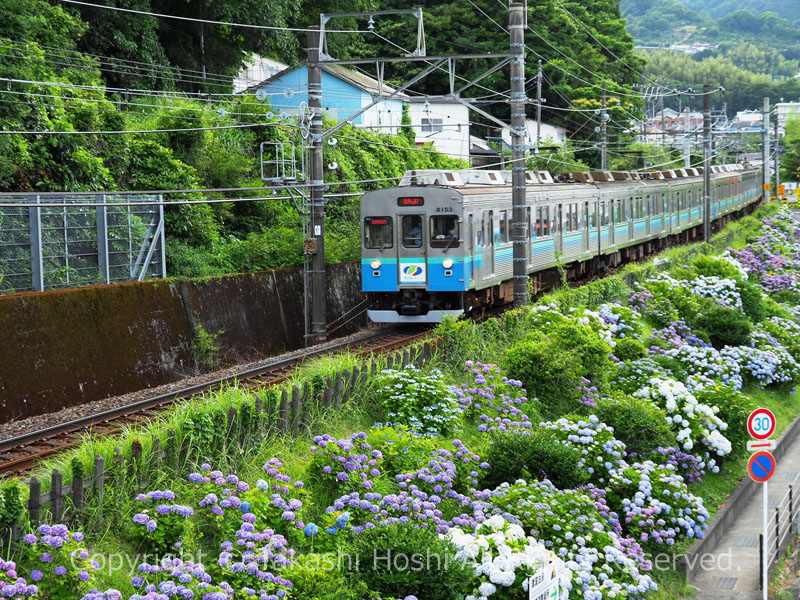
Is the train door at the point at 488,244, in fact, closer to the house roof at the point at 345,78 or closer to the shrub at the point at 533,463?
the shrub at the point at 533,463

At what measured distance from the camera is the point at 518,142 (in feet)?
53.3

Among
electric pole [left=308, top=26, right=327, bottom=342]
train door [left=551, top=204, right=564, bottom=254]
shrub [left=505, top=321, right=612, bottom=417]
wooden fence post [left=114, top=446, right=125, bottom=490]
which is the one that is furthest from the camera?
train door [left=551, top=204, right=564, bottom=254]

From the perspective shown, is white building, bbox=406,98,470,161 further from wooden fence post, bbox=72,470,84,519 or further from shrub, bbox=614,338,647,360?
wooden fence post, bbox=72,470,84,519

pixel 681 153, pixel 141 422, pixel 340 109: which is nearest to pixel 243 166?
pixel 141 422

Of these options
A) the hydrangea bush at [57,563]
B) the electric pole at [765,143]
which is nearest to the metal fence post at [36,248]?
the hydrangea bush at [57,563]

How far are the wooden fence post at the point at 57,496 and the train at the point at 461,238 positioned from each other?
775cm

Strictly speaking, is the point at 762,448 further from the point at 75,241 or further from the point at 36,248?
the point at 75,241

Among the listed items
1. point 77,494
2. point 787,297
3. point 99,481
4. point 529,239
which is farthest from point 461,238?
point 787,297

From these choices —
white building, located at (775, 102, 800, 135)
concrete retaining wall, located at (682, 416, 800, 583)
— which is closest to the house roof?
concrete retaining wall, located at (682, 416, 800, 583)

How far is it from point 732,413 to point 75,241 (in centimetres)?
1075

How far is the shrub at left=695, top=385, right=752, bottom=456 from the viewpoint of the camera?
1341cm

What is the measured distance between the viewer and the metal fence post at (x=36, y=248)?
15273mm

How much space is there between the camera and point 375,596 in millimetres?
6605

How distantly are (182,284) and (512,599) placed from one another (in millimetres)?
10785
